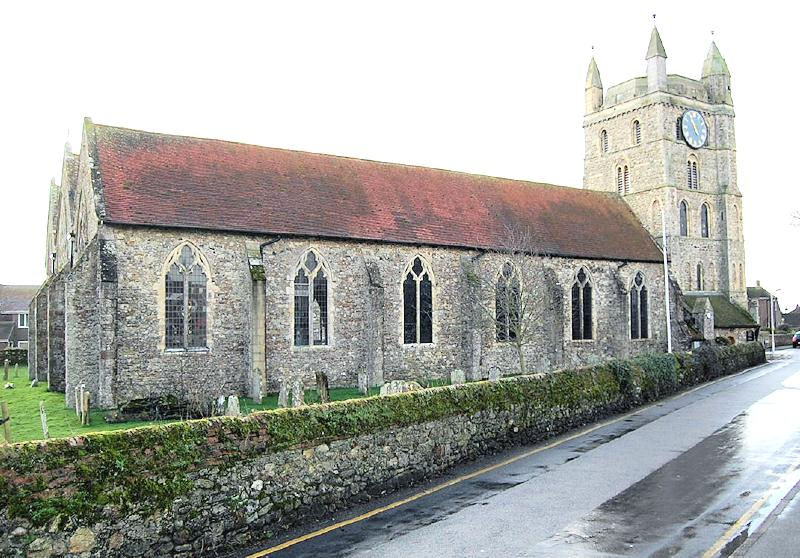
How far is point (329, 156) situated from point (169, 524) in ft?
83.5

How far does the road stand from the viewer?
1018 centimetres

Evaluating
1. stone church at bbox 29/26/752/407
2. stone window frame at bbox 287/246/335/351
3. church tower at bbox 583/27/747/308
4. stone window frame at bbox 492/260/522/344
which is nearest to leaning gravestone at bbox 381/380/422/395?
stone church at bbox 29/26/752/407

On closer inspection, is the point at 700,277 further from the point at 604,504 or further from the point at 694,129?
the point at 604,504

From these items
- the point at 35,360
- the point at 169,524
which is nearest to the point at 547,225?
the point at 35,360

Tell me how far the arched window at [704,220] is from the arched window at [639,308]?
14.6m

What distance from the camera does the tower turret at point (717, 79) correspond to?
176 ft

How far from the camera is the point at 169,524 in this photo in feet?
32.4

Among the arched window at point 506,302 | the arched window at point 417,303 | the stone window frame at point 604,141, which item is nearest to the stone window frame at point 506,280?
the arched window at point 506,302

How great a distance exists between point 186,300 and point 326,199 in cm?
810

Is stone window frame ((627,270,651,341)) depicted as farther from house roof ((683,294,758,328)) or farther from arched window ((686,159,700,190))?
arched window ((686,159,700,190))

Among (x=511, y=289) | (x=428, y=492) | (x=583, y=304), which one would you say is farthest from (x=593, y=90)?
(x=428, y=492)

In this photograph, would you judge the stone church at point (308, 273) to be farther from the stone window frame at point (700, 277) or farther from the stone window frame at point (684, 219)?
the stone window frame at point (700, 277)

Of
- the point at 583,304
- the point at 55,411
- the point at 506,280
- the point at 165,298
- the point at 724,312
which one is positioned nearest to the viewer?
the point at 55,411

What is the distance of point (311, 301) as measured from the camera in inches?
1084
